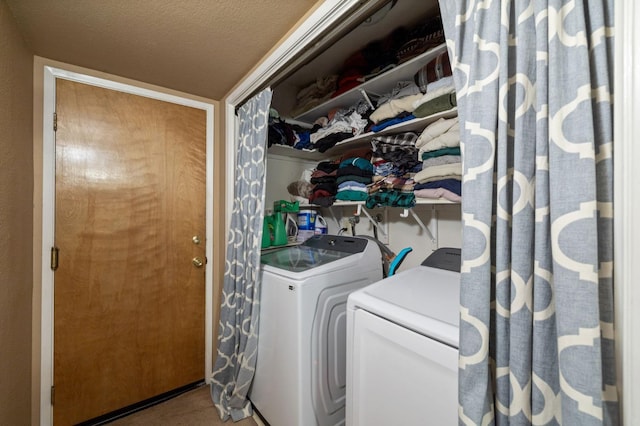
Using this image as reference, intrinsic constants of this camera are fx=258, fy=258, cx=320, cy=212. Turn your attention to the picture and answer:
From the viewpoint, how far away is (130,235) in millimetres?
1875

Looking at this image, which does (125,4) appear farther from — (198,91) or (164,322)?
(164,322)

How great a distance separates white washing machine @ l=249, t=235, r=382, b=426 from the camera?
1390 millimetres

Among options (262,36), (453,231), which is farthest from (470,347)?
(262,36)

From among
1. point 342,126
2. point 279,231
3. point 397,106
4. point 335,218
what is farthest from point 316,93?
point 279,231

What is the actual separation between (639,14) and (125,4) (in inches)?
67.5

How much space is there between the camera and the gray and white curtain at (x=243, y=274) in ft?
5.51

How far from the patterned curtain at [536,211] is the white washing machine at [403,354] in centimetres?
20

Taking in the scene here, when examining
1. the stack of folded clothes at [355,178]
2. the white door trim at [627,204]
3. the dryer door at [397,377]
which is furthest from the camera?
the stack of folded clothes at [355,178]

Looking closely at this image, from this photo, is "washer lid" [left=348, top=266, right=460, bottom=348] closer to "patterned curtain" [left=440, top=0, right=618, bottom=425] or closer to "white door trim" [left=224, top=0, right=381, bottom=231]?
"patterned curtain" [left=440, top=0, right=618, bottom=425]

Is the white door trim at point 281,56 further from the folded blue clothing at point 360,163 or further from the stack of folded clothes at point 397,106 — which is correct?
the folded blue clothing at point 360,163

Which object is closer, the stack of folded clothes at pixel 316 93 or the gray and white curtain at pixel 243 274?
the gray and white curtain at pixel 243 274

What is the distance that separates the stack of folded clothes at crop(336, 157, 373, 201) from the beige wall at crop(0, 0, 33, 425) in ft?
5.80

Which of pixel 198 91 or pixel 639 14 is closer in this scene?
pixel 639 14

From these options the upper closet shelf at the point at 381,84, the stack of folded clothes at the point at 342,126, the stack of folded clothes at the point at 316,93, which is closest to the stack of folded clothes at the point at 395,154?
the stack of folded clothes at the point at 342,126
